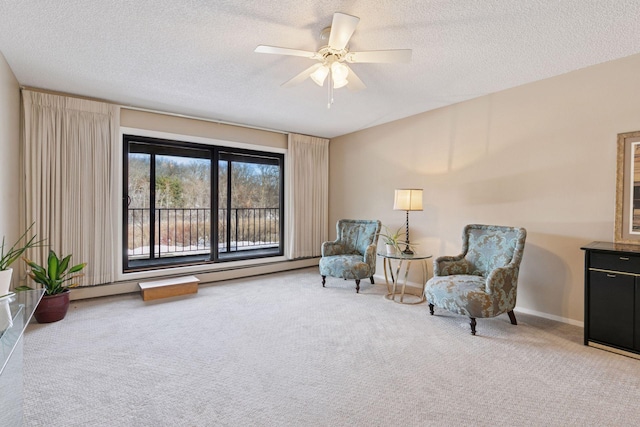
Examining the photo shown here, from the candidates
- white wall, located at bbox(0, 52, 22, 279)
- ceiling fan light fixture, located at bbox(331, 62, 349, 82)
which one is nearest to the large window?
white wall, located at bbox(0, 52, 22, 279)

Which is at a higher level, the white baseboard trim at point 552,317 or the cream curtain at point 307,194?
the cream curtain at point 307,194

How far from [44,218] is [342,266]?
3.65m

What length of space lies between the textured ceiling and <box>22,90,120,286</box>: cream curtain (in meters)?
0.28

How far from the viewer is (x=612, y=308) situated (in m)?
2.54

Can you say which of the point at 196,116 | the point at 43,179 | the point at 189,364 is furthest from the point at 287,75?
the point at 43,179

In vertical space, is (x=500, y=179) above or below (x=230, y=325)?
above

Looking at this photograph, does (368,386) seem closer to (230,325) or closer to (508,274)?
(230,325)

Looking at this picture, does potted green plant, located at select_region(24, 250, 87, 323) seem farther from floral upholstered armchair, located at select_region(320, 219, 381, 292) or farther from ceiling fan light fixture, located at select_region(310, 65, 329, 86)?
ceiling fan light fixture, located at select_region(310, 65, 329, 86)

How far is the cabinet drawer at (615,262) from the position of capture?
2438 millimetres

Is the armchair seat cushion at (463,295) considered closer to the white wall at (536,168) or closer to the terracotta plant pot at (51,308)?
the white wall at (536,168)

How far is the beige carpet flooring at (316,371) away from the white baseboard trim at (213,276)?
0.42 m

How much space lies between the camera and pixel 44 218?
142 inches

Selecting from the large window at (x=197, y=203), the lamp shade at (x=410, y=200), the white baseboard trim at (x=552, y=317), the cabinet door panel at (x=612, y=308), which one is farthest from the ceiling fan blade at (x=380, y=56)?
the large window at (x=197, y=203)

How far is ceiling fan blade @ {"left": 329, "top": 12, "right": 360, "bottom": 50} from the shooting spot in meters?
1.93
